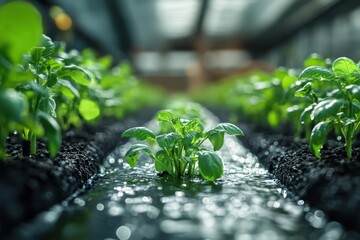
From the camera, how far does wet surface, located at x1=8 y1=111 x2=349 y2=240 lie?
Answer: 4.28ft

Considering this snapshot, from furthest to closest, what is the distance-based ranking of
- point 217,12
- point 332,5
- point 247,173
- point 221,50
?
point 221,50 < point 217,12 < point 332,5 < point 247,173

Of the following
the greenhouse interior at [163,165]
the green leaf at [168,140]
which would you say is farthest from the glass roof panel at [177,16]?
the green leaf at [168,140]

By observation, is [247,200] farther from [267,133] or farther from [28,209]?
[267,133]

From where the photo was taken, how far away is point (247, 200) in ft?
5.62

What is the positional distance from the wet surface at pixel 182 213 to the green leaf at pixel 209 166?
0.05 meters

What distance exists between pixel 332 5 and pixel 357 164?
320 inches

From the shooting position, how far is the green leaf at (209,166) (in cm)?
187

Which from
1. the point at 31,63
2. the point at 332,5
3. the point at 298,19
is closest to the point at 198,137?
the point at 31,63

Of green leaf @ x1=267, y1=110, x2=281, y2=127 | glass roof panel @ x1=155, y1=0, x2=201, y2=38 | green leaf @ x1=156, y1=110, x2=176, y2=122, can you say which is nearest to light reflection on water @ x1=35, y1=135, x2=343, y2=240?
green leaf @ x1=156, y1=110, x2=176, y2=122

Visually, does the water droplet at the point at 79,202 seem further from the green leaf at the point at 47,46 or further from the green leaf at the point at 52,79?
the green leaf at the point at 47,46

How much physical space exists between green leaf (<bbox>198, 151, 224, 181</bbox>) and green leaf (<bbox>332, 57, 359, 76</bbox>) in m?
0.67

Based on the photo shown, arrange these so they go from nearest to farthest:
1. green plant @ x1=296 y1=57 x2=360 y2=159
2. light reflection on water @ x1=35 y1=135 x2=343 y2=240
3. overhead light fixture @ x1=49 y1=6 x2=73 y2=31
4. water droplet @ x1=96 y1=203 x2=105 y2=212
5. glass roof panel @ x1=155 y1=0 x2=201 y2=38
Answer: light reflection on water @ x1=35 y1=135 x2=343 y2=240 → water droplet @ x1=96 y1=203 x2=105 y2=212 → green plant @ x1=296 y1=57 x2=360 y2=159 → overhead light fixture @ x1=49 y1=6 x2=73 y2=31 → glass roof panel @ x1=155 y1=0 x2=201 y2=38

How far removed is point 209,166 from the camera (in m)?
1.87

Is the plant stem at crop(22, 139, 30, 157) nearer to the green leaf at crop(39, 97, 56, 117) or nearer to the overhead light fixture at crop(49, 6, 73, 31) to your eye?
the green leaf at crop(39, 97, 56, 117)
